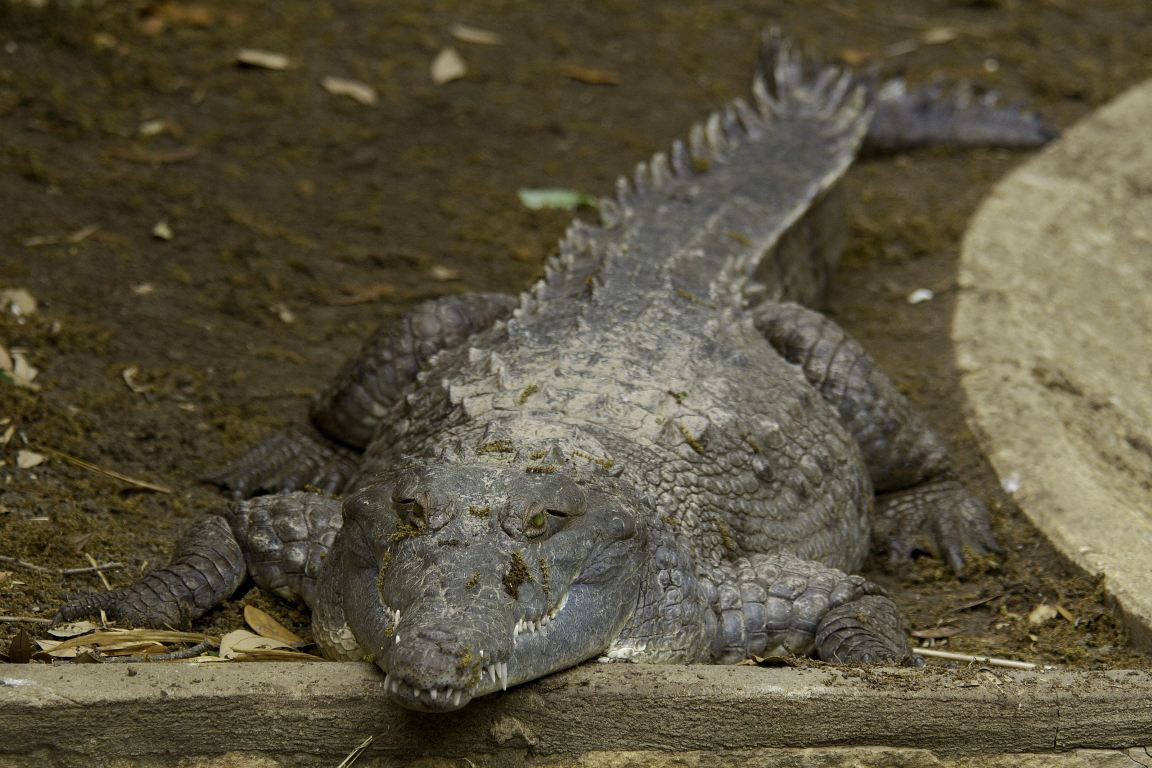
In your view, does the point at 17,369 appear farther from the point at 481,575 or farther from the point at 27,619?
the point at 481,575

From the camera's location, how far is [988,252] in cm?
619

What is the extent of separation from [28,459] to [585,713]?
232cm

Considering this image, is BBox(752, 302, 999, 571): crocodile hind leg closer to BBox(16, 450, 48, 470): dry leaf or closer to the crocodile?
the crocodile

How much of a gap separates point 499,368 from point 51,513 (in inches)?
57.7

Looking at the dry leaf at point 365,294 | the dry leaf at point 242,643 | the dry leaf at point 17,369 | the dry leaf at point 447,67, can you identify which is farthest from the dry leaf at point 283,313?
the dry leaf at point 447,67

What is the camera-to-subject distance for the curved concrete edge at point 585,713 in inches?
115

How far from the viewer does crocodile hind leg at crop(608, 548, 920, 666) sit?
3594 millimetres

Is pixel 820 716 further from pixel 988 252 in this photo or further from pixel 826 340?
pixel 988 252

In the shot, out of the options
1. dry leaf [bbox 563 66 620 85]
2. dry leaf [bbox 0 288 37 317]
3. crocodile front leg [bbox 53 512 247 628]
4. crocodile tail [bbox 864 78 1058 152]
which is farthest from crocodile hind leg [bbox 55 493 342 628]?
dry leaf [bbox 563 66 620 85]

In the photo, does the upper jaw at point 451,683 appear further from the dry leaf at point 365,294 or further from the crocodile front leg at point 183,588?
the dry leaf at point 365,294

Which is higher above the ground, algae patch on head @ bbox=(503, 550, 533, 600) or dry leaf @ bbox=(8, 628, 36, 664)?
algae patch on head @ bbox=(503, 550, 533, 600)

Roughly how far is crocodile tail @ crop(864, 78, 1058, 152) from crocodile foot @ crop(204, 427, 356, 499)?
3810 mm

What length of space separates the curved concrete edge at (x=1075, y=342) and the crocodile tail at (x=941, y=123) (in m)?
0.22

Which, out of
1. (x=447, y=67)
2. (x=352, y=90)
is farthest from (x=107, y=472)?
(x=447, y=67)
